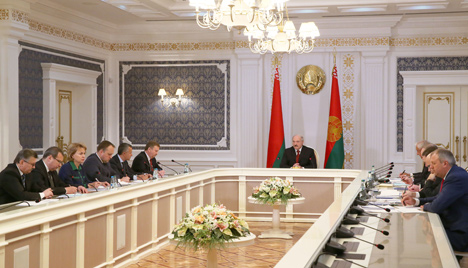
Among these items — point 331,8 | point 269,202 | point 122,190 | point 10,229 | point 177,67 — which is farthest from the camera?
point 177,67

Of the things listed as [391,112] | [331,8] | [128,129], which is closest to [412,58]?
[391,112]

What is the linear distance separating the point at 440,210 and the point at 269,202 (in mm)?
3412

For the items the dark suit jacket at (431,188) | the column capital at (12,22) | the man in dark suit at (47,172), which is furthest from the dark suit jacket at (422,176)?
the column capital at (12,22)

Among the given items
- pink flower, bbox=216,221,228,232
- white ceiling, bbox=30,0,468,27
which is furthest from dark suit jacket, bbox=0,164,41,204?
white ceiling, bbox=30,0,468,27

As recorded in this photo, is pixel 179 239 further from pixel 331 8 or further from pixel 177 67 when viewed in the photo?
pixel 177 67

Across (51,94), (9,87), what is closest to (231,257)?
(9,87)

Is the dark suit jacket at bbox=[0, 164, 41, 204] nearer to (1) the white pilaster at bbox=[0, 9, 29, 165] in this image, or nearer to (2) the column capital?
(1) the white pilaster at bbox=[0, 9, 29, 165]

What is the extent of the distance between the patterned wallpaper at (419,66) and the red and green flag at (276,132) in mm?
2204

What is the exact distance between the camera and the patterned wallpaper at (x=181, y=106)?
12031 mm

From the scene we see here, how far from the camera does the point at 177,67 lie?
481 inches

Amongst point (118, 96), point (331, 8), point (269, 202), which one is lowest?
point (269, 202)

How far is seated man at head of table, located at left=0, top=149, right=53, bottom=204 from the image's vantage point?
5.52 m

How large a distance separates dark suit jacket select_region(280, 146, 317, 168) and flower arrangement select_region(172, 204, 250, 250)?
5.55 m

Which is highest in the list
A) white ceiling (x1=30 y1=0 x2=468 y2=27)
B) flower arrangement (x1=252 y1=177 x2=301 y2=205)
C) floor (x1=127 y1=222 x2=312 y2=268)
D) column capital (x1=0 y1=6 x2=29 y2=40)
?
white ceiling (x1=30 y1=0 x2=468 y2=27)
